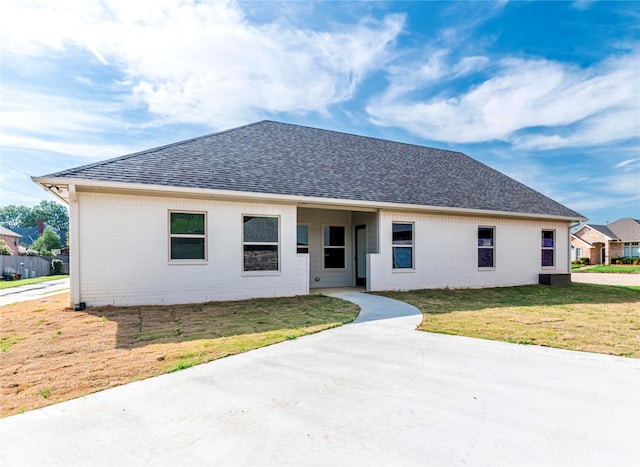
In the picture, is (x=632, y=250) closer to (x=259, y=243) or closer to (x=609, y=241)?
(x=609, y=241)

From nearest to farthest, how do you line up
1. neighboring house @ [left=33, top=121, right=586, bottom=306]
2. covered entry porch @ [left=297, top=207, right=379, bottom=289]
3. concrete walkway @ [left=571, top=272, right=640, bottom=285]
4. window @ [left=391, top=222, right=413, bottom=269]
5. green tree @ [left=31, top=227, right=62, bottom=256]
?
1. neighboring house @ [left=33, top=121, right=586, bottom=306]
2. window @ [left=391, top=222, right=413, bottom=269]
3. covered entry porch @ [left=297, top=207, right=379, bottom=289]
4. concrete walkway @ [left=571, top=272, right=640, bottom=285]
5. green tree @ [left=31, top=227, right=62, bottom=256]

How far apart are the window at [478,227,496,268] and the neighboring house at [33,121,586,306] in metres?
0.04

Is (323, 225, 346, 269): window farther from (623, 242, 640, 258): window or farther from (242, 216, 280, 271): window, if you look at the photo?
(623, 242, 640, 258): window

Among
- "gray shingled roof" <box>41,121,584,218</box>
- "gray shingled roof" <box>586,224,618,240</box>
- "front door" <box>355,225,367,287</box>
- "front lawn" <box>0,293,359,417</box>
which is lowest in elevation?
"front lawn" <box>0,293,359,417</box>

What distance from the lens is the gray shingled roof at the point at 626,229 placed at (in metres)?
39.6

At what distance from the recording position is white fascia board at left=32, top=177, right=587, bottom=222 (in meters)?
8.51

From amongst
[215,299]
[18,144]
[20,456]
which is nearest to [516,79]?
[215,299]

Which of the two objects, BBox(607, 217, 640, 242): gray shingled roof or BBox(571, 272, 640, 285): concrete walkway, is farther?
BBox(607, 217, 640, 242): gray shingled roof

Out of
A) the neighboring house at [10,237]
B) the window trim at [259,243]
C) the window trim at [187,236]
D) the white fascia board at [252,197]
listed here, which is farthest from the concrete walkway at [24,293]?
the neighboring house at [10,237]

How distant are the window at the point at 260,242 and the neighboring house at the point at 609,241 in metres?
Result: 44.5

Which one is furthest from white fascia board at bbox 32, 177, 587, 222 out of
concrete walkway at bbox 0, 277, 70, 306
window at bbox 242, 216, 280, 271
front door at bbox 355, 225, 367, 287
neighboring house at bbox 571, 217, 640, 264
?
neighboring house at bbox 571, 217, 640, 264

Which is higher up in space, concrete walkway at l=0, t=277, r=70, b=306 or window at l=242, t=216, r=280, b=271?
window at l=242, t=216, r=280, b=271

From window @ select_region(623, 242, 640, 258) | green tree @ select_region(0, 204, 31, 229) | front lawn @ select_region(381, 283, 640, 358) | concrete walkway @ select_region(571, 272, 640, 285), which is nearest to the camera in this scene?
front lawn @ select_region(381, 283, 640, 358)

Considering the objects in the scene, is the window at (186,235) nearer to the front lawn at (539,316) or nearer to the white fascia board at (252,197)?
the white fascia board at (252,197)
